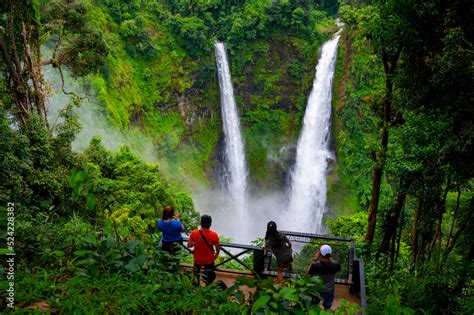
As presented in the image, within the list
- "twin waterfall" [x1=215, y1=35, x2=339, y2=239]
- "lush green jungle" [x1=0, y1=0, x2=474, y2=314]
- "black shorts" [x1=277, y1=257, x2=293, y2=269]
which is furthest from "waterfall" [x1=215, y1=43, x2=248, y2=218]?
"black shorts" [x1=277, y1=257, x2=293, y2=269]

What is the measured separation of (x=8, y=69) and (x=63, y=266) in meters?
9.80

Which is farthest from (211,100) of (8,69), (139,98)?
(8,69)

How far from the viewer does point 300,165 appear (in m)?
29.6

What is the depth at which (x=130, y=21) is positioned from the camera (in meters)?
26.1

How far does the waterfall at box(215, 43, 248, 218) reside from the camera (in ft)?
98.6

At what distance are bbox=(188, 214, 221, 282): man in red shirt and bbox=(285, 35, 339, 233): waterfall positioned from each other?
2342 cm

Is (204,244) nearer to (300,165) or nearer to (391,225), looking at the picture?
(391,225)

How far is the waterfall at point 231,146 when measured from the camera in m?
30.1

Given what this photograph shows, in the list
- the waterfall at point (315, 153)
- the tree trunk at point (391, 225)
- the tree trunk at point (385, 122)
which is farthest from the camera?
the waterfall at point (315, 153)

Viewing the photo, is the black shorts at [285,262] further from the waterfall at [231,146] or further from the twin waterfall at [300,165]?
the waterfall at [231,146]

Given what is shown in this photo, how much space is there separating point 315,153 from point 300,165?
153 centimetres

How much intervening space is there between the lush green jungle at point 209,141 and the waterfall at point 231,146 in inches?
27.3

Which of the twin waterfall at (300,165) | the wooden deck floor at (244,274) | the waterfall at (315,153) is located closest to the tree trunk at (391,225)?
the wooden deck floor at (244,274)

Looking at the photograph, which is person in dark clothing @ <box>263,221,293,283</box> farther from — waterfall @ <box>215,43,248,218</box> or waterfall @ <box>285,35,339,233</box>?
waterfall @ <box>215,43,248,218</box>
